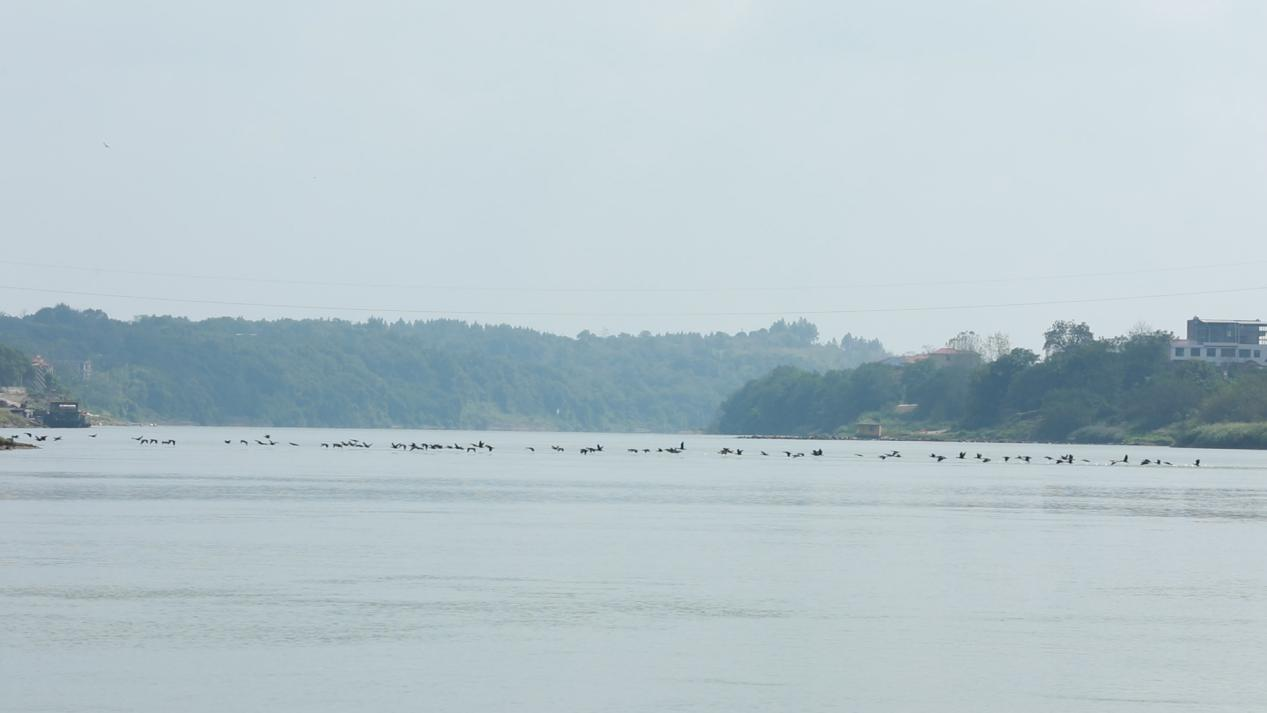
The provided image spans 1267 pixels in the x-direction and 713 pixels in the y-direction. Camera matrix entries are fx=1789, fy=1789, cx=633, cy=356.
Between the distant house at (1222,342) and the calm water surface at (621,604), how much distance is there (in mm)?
128314

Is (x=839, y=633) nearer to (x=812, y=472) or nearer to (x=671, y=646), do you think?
(x=671, y=646)

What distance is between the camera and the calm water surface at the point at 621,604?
2198 centimetres

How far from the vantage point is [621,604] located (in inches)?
1169

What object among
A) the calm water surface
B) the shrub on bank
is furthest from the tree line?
the calm water surface

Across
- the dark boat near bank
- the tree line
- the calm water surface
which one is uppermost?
the tree line

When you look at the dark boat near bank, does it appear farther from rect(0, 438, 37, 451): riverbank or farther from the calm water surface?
the calm water surface

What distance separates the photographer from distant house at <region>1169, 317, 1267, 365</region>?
602ft

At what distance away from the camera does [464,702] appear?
21.0m

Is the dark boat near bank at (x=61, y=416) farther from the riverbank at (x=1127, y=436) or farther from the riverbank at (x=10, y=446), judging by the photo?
the riverbank at (x=1127, y=436)

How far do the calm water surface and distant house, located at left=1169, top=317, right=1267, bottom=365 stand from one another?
128 m

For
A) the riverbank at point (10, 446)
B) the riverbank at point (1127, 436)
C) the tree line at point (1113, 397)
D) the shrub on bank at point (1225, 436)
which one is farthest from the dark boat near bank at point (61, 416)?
the shrub on bank at point (1225, 436)

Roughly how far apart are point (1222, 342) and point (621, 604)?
166602 mm

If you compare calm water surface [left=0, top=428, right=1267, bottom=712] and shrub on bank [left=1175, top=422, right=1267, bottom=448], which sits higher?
shrub on bank [left=1175, top=422, right=1267, bottom=448]

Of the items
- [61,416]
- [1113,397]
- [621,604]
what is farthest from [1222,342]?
[621,604]
